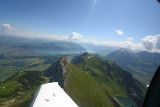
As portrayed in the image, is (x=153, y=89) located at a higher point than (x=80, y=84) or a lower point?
higher

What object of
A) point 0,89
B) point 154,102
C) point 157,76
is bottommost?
point 0,89

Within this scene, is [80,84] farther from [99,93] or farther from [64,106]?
[64,106]

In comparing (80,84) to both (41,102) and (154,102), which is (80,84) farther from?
(154,102)

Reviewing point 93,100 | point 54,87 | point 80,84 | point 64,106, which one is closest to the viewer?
point 64,106

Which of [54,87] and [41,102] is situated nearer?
[41,102]

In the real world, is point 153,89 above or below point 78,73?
above

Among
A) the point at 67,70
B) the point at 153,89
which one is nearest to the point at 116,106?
the point at 67,70

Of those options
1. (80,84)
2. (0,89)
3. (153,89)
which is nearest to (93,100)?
(80,84)

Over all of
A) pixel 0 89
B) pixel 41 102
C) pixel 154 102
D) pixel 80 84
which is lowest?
pixel 0 89

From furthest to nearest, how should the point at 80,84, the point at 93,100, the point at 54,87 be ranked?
1. the point at 80,84
2. the point at 93,100
3. the point at 54,87
